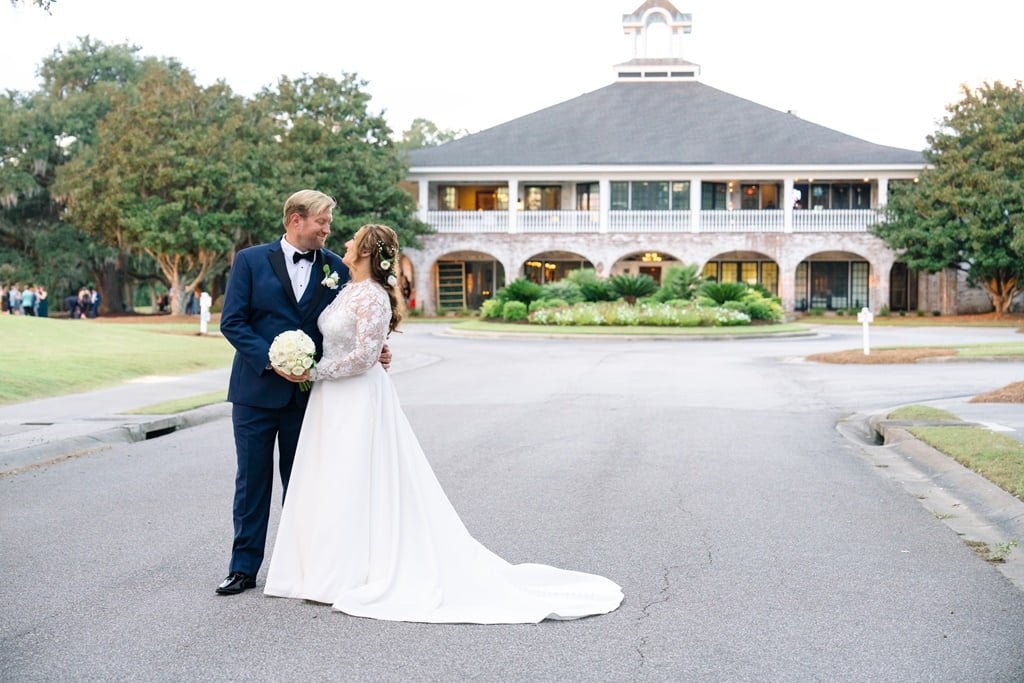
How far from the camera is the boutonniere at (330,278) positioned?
6043mm

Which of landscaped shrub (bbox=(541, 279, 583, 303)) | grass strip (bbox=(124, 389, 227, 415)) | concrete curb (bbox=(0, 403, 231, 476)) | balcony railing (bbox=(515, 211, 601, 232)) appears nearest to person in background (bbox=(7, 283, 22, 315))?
balcony railing (bbox=(515, 211, 601, 232))

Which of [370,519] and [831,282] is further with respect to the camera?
[831,282]

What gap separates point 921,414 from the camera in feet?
45.5

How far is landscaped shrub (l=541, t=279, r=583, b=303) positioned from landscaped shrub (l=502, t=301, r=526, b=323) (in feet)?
4.25

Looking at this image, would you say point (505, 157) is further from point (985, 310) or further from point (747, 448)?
point (747, 448)

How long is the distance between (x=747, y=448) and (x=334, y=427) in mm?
6865

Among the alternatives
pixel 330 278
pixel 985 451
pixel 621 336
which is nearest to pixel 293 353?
pixel 330 278

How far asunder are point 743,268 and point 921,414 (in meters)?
41.8

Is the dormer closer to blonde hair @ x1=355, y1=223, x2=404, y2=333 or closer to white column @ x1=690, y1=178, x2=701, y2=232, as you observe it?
white column @ x1=690, y1=178, x2=701, y2=232

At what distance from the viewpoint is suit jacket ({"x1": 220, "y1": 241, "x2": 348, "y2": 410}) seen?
6086 millimetres

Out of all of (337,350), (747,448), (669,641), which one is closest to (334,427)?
(337,350)

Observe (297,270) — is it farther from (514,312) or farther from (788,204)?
(788,204)

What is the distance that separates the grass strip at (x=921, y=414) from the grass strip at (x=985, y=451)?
1.00 metres

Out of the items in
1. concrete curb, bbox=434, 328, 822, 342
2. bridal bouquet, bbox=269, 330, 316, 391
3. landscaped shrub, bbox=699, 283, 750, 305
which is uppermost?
bridal bouquet, bbox=269, 330, 316, 391
